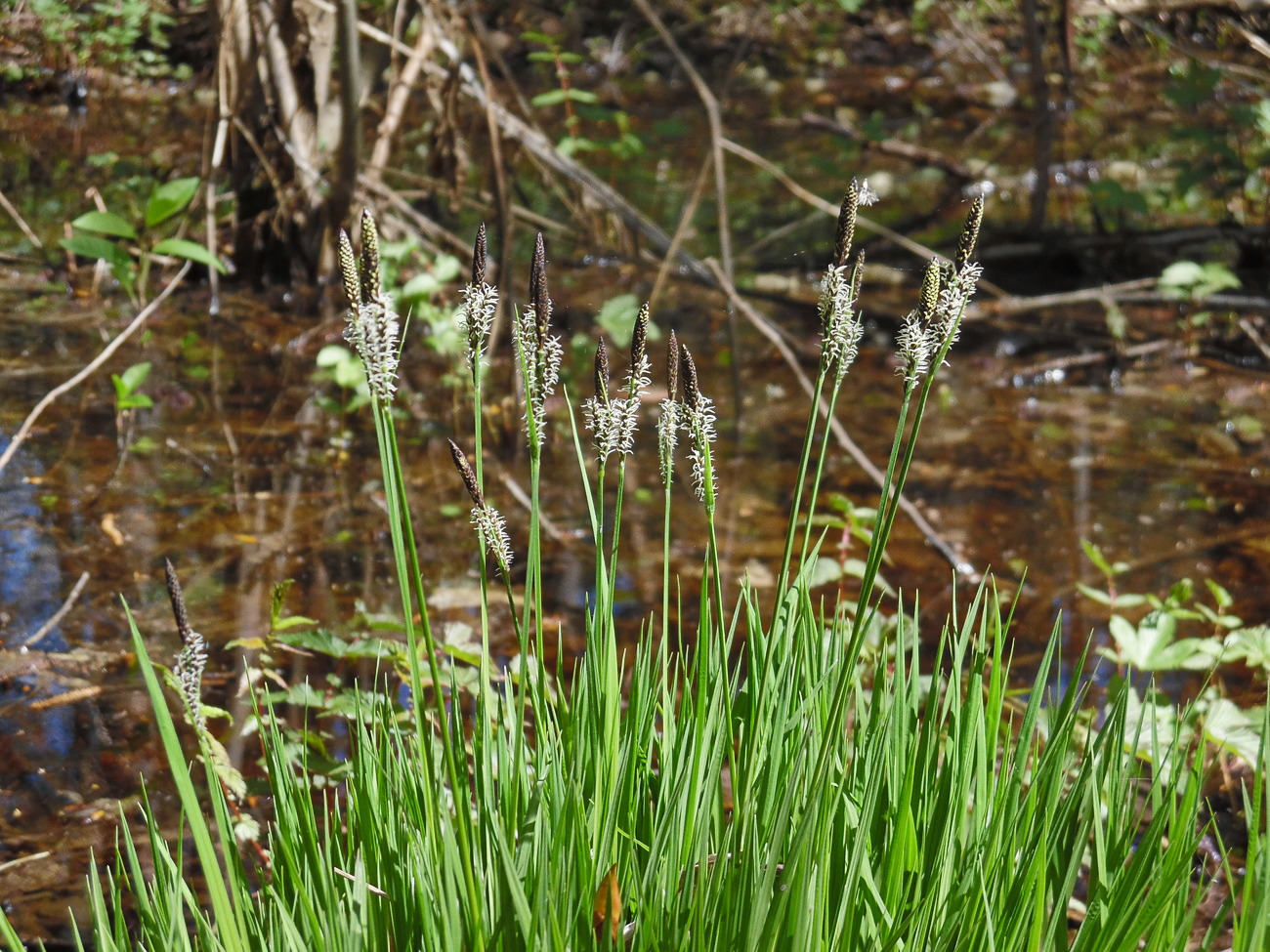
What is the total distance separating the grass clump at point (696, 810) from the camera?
98 cm

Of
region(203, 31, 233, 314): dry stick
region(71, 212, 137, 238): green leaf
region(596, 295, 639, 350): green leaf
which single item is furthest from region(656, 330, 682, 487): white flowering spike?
region(203, 31, 233, 314): dry stick

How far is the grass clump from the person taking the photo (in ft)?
3.22

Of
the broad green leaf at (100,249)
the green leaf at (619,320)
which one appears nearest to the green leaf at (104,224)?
the broad green leaf at (100,249)

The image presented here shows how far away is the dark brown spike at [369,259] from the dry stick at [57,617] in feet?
6.84

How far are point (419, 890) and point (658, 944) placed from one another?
0.22m

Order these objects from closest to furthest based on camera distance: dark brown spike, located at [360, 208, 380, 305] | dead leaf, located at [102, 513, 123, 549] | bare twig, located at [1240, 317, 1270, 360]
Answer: dark brown spike, located at [360, 208, 380, 305], dead leaf, located at [102, 513, 123, 549], bare twig, located at [1240, 317, 1270, 360]

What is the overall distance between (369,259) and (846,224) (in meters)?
0.41

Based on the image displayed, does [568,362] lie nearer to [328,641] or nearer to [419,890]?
[328,641]

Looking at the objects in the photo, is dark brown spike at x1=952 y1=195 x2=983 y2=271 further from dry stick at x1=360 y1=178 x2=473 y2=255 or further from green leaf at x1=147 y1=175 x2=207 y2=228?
dry stick at x1=360 y1=178 x2=473 y2=255

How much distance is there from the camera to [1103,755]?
1.24 meters

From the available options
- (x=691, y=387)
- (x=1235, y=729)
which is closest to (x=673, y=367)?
(x=691, y=387)

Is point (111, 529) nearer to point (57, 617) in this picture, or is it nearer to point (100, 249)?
point (57, 617)

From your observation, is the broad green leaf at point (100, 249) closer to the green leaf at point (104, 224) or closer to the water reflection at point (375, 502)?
the green leaf at point (104, 224)

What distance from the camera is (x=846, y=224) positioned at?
996 mm
